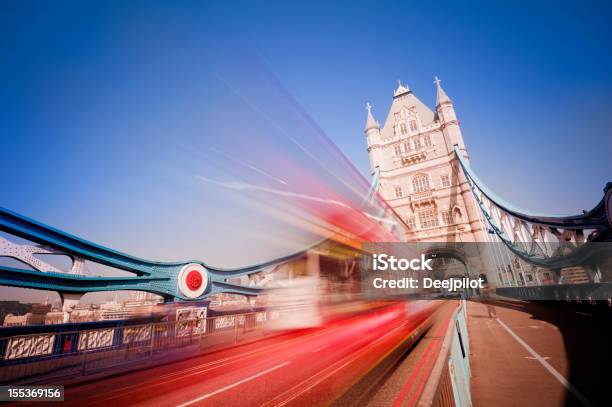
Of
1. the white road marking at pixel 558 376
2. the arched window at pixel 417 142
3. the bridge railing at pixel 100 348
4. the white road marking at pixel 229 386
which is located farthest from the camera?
the arched window at pixel 417 142

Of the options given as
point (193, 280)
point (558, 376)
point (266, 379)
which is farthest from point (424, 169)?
point (266, 379)

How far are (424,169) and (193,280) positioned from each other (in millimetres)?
39049

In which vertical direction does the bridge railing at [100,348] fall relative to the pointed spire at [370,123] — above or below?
below

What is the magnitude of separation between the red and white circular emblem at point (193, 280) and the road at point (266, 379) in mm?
4762

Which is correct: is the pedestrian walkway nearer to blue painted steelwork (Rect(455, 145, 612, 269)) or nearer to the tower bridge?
the tower bridge

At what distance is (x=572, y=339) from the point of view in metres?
7.79

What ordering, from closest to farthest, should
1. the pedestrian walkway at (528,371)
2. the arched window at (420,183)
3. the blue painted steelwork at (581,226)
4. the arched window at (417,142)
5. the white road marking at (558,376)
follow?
1. the white road marking at (558,376)
2. the pedestrian walkway at (528,371)
3. the blue painted steelwork at (581,226)
4. the arched window at (420,183)
5. the arched window at (417,142)

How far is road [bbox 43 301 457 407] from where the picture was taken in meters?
4.54

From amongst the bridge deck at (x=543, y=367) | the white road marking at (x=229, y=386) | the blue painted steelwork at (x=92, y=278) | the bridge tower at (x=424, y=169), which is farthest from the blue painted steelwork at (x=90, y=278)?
the bridge tower at (x=424, y=169)

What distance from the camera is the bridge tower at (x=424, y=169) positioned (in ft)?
122

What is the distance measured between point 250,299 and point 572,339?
1576 centimetres

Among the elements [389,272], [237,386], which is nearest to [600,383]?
[237,386]

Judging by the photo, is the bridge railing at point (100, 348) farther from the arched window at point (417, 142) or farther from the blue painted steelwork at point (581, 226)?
the arched window at point (417, 142)

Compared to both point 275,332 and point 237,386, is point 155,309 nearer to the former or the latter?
point 275,332
